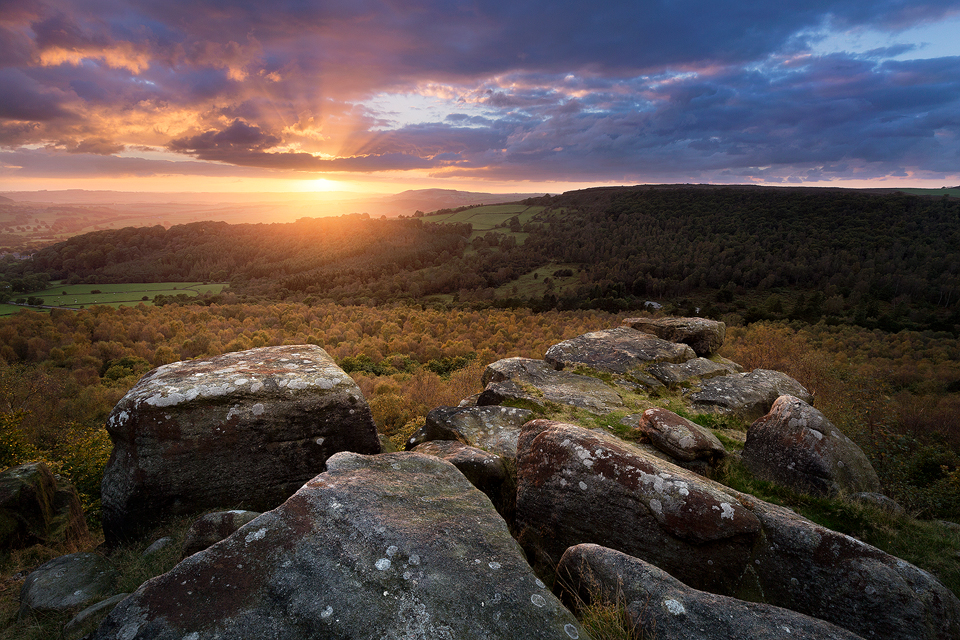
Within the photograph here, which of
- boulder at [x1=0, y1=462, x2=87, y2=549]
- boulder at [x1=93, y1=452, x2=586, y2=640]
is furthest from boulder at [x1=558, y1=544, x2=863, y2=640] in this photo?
boulder at [x1=0, y1=462, x2=87, y2=549]

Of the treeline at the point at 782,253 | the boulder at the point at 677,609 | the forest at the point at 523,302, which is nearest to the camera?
the boulder at the point at 677,609

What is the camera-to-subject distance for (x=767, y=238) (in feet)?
392

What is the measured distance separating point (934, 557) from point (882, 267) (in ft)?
389

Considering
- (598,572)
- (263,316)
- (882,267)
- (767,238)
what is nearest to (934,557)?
(598,572)

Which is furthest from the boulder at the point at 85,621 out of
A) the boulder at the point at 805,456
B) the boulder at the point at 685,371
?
the boulder at the point at 685,371

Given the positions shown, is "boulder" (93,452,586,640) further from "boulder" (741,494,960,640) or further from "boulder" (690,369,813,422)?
"boulder" (690,369,813,422)

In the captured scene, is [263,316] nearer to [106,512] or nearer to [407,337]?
[407,337]

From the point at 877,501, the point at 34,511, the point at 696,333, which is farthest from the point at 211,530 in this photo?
the point at 696,333

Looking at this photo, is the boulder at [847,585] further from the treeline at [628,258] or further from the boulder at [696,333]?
the treeline at [628,258]

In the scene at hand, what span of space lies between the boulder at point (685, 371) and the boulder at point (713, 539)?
5730 millimetres

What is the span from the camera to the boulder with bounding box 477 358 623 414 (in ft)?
31.4

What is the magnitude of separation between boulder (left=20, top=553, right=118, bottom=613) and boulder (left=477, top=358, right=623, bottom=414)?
710 centimetres

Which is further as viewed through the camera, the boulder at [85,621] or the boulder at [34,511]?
the boulder at [34,511]

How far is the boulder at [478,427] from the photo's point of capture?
26.1ft
